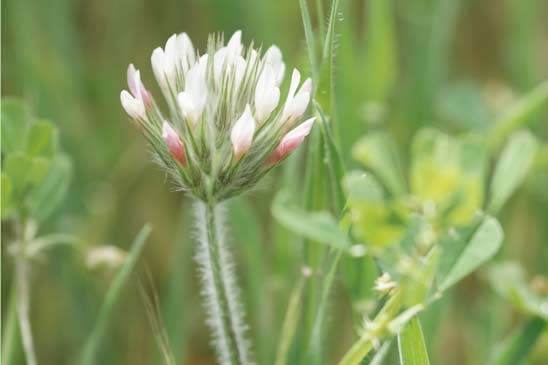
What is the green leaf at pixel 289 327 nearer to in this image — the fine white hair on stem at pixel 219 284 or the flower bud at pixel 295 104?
the fine white hair on stem at pixel 219 284

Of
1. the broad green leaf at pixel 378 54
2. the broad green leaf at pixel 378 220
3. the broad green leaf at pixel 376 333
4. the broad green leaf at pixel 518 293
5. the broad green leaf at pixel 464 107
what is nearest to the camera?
the broad green leaf at pixel 378 220

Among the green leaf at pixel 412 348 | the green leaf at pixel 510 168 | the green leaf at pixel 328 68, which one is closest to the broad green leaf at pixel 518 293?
the green leaf at pixel 510 168

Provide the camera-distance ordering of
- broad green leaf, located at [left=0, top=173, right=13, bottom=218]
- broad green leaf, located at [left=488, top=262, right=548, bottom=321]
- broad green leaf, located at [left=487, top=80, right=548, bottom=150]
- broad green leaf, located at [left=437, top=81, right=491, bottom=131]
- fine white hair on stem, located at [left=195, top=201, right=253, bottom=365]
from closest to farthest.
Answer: fine white hair on stem, located at [left=195, top=201, right=253, bottom=365]
broad green leaf, located at [left=0, top=173, right=13, bottom=218]
broad green leaf, located at [left=488, top=262, right=548, bottom=321]
broad green leaf, located at [left=487, top=80, right=548, bottom=150]
broad green leaf, located at [left=437, top=81, right=491, bottom=131]

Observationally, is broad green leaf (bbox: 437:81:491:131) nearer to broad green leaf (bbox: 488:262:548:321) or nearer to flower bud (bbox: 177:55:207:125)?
broad green leaf (bbox: 488:262:548:321)

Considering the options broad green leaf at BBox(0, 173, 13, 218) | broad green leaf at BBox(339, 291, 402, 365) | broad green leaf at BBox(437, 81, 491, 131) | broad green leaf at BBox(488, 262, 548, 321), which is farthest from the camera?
broad green leaf at BBox(437, 81, 491, 131)

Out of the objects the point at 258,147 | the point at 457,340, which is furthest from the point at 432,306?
the point at 457,340

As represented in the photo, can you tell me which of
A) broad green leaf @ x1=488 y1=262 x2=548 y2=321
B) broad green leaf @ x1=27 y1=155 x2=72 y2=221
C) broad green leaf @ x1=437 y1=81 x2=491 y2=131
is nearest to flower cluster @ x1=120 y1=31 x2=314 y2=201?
broad green leaf @ x1=27 y1=155 x2=72 y2=221
